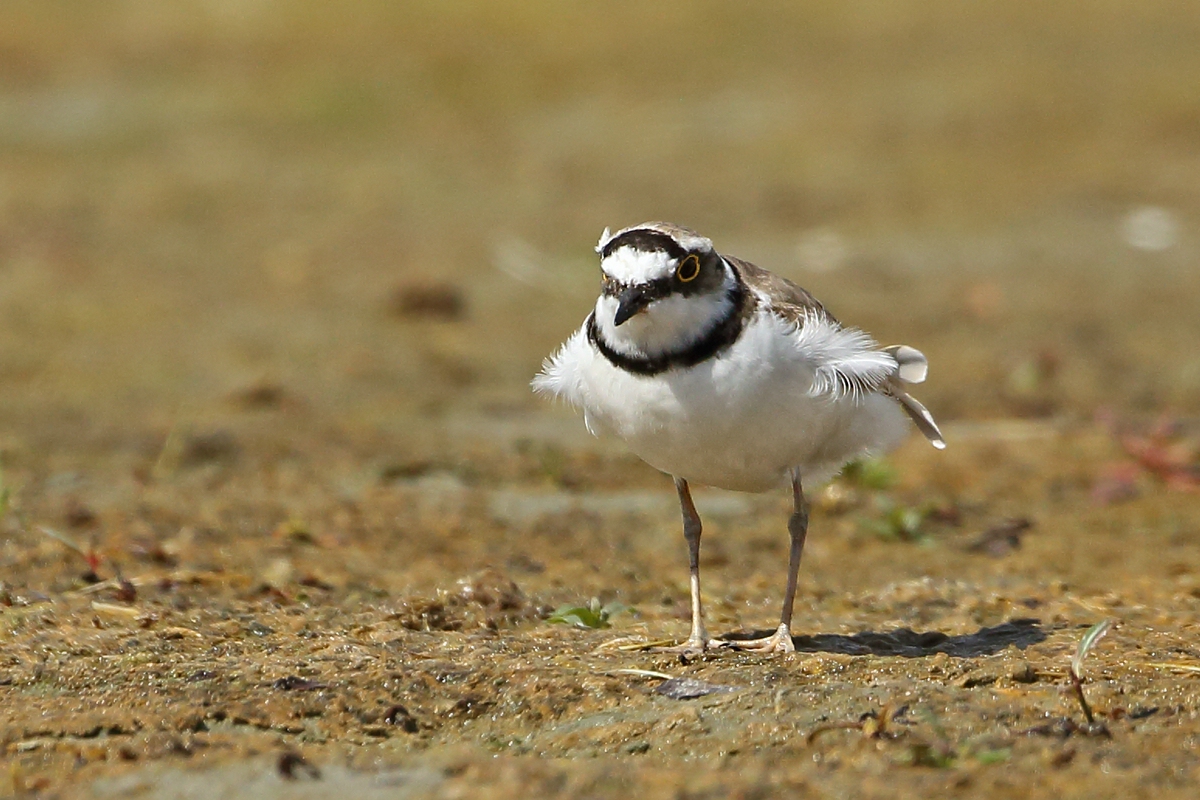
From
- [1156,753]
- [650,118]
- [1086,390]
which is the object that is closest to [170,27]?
[650,118]

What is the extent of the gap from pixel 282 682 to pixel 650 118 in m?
11.0

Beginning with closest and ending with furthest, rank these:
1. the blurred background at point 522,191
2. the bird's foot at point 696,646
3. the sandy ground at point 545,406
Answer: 1. the sandy ground at point 545,406
2. the bird's foot at point 696,646
3. the blurred background at point 522,191

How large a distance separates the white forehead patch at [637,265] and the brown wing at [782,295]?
39 cm

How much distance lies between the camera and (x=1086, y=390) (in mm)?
8477

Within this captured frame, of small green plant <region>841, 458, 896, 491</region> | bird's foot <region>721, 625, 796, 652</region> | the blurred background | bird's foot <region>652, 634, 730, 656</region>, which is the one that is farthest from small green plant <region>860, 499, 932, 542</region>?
bird's foot <region>652, 634, 730, 656</region>

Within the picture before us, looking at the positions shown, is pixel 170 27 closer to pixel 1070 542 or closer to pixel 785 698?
pixel 1070 542

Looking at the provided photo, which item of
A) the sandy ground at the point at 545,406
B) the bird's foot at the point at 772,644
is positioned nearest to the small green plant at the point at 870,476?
the sandy ground at the point at 545,406

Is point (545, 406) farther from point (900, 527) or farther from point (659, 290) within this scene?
point (659, 290)

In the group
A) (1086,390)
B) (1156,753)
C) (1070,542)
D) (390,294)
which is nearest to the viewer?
(1156,753)

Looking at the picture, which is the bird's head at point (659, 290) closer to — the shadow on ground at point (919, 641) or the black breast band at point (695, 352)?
the black breast band at point (695, 352)

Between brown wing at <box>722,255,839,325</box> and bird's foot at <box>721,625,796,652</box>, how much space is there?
2.72 feet

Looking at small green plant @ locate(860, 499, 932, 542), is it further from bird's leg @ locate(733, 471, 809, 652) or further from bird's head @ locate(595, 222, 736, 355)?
bird's head @ locate(595, 222, 736, 355)

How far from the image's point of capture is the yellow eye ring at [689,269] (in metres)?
4.16

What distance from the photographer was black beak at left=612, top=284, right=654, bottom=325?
160 inches
